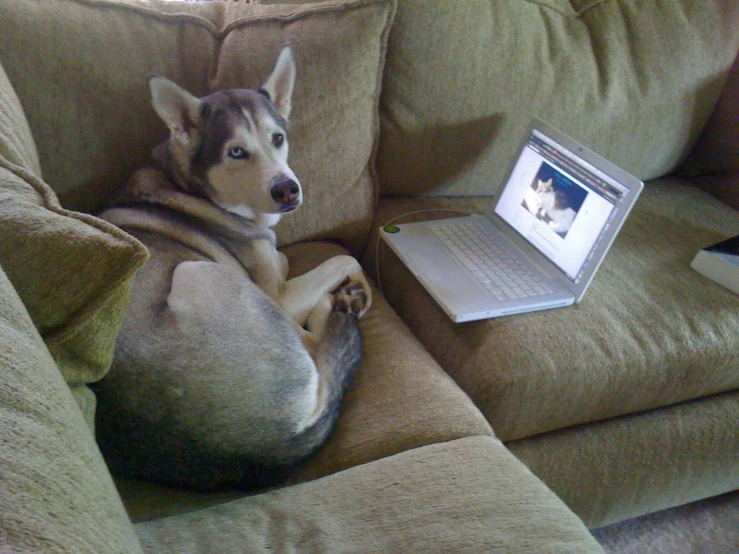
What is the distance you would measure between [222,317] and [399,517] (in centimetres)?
47

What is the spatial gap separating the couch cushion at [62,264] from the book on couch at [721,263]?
154 centimetres

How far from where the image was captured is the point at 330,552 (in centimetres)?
85

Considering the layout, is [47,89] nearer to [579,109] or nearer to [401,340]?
[401,340]

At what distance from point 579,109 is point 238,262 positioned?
1.16 metres

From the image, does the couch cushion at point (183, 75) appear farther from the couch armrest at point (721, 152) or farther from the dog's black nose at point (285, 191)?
the couch armrest at point (721, 152)

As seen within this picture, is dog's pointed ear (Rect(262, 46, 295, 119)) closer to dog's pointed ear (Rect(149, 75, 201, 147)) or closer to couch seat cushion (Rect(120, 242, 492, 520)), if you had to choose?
dog's pointed ear (Rect(149, 75, 201, 147))

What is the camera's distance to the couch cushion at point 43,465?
0.44 meters

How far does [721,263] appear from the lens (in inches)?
61.8

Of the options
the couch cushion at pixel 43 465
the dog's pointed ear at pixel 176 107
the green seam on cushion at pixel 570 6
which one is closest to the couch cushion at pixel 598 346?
the dog's pointed ear at pixel 176 107

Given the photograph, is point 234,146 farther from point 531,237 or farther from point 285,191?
point 531,237

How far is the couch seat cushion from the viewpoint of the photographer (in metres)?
1.00

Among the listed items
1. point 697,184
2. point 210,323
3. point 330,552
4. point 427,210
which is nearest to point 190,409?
point 210,323

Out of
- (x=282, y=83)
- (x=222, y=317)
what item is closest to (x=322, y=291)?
(x=222, y=317)

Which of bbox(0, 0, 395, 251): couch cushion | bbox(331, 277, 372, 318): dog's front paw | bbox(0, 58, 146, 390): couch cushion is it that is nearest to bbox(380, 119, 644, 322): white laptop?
bbox(331, 277, 372, 318): dog's front paw
